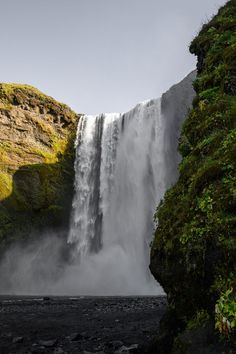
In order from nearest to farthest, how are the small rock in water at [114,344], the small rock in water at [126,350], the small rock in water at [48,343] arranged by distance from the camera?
1. the small rock in water at [126,350]
2. the small rock in water at [114,344]
3. the small rock in water at [48,343]

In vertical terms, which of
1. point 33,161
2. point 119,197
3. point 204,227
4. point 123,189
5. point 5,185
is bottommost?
point 204,227

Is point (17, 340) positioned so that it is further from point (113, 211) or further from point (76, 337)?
point (113, 211)

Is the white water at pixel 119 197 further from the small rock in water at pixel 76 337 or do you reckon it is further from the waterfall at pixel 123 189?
the small rock in water at pixel 76 337

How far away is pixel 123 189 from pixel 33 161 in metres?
11.4

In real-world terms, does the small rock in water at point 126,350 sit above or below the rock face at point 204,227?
below

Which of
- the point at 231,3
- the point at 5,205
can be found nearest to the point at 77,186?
the point at 5,205

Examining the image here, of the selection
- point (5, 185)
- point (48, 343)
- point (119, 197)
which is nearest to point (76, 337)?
point (48, 343)

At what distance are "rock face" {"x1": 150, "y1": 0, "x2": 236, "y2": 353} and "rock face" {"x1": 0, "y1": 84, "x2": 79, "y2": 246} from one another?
37647mm

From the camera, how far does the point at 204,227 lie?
17.3 ft

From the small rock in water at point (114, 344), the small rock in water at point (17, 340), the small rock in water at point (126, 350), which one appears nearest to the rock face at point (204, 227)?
the small rock in water at point (126, 350)

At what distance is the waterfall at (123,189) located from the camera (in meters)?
40.8

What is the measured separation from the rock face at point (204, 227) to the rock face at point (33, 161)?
37.6m

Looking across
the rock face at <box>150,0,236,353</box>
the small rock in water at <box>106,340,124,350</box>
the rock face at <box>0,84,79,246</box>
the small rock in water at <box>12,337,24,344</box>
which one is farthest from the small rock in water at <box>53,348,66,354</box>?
the rock face at <box>0,84,79,246</box>

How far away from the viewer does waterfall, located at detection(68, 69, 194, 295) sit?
4075 centimetres
